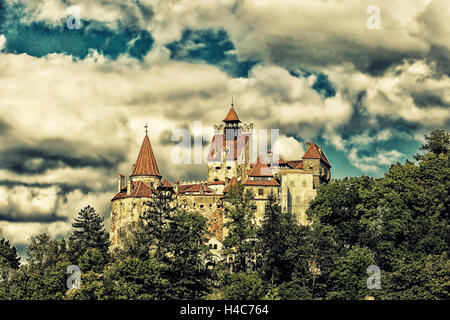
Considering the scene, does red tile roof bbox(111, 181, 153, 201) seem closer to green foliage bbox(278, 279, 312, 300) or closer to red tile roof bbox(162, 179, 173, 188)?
red tile roof bbox(162, 179, 173, 188)

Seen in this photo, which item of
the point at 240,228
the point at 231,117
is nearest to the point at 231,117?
the point at 231,117

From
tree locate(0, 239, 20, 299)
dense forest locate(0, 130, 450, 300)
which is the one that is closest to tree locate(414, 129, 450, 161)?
dense forest locate(0, 130, 450, 300)

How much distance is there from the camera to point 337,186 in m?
95.4

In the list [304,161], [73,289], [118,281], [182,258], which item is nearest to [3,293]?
[73,289]

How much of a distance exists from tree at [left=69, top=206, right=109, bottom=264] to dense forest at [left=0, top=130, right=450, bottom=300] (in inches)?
5.3

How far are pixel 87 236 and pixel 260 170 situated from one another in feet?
84.0

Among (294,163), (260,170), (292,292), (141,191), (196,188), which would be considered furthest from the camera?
(196,188)

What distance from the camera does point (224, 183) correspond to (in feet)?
349

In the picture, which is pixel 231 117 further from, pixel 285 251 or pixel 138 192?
pixel 285 251

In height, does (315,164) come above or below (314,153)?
Answer: below

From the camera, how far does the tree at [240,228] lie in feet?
282

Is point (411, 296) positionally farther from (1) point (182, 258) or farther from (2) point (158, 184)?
(2) point (158, 184)

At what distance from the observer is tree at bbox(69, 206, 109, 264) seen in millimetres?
90625
